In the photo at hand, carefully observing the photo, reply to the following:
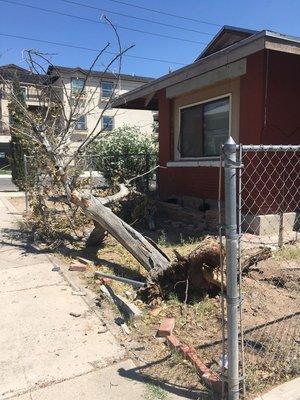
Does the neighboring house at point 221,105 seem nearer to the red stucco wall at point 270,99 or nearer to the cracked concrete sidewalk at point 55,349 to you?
the red stucco wall at point 270,99

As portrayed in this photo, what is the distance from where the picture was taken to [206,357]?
3.09 m

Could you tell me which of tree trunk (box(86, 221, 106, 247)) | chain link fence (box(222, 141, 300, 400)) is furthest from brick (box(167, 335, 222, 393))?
tree trunk (box(86, 221, 106, 247))

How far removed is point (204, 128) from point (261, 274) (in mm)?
4620

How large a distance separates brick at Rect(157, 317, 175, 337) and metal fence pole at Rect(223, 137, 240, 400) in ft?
3.31

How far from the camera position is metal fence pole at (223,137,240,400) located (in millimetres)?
2287

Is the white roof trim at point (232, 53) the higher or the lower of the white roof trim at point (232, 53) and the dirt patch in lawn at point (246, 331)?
the higher

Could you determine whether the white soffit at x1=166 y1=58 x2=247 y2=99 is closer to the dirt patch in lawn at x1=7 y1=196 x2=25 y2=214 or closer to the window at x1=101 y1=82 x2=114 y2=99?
the window at x1=101 y1=82 x2=114 y2=99

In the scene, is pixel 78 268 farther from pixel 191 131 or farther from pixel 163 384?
pixel 191 131

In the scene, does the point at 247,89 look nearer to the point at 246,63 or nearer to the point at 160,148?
the point at 246,63

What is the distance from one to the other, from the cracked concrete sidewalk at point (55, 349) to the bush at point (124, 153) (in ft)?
19.9

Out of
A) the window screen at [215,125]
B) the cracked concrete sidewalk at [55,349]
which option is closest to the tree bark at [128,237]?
the cracked concrete sidewalk at [55,349]

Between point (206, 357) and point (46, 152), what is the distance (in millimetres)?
4746

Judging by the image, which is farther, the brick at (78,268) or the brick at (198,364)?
the brick at (78,268)

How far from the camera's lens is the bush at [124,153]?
38.2 ft
